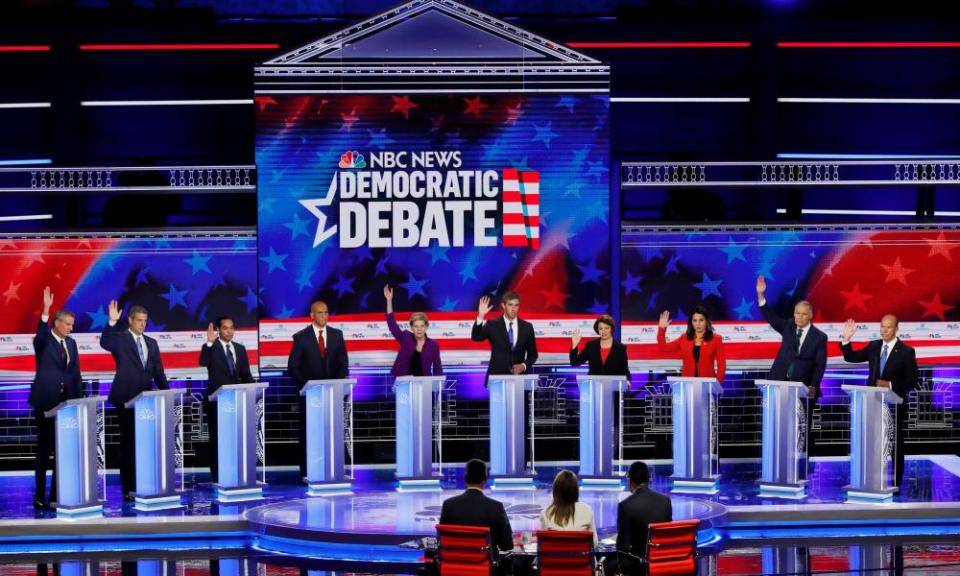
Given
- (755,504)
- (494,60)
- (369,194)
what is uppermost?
(494,60)

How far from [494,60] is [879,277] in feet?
12.9

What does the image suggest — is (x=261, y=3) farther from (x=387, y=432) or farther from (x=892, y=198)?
(x=892, y=198)

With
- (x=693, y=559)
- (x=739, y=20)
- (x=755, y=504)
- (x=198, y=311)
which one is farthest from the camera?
(x=739, y=20)

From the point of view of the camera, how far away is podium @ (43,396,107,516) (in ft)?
34.3

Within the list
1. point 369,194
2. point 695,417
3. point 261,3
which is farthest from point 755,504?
point 261,3

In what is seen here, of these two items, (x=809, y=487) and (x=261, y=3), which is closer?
(x=809, y=487)

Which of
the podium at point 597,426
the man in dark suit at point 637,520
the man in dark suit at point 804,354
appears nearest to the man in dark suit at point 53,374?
the podium at point 597,426

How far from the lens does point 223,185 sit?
13.1 metres

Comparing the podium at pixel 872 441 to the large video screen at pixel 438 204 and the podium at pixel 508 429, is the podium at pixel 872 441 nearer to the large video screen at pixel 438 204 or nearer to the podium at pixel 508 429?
the podium at pixel 508 429

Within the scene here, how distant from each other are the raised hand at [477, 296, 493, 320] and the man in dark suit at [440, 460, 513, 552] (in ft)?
15.1

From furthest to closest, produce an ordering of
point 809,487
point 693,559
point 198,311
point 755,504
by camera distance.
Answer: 1. point 198,311
2. point 809,487
3. point 755,504
4. point 693,559

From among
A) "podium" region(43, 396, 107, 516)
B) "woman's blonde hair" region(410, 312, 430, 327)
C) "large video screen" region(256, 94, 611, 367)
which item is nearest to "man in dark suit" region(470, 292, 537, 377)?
"woman's blonde hair" region(410, 312, 430, 327)

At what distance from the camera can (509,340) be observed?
12.0 metres

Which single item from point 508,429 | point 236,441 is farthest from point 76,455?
point 508,429
